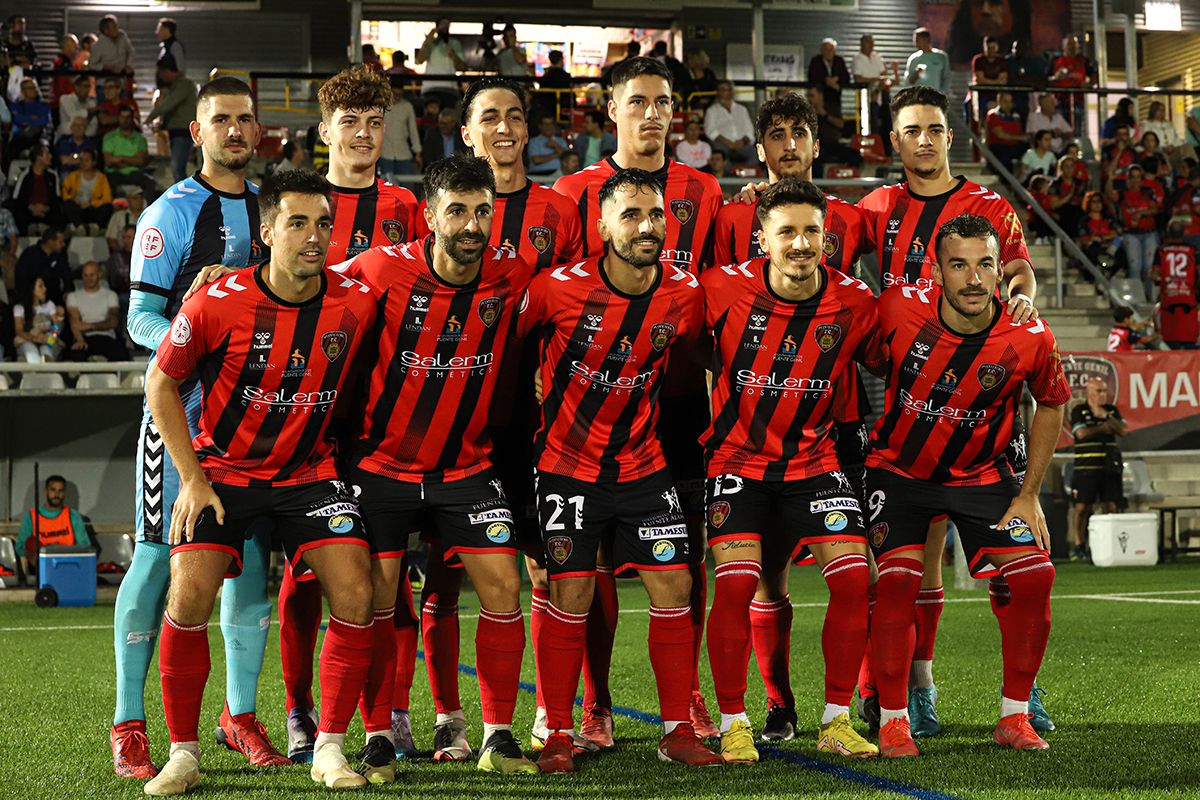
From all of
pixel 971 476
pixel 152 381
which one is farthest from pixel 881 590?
pixel 152 381

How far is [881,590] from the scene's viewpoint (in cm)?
535

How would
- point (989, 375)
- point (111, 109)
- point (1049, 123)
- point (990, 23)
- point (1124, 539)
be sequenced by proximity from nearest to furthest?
point (989, 375)
point (1124, 539)
point (111, 109)
point (1049, 123)
point (990, 23)

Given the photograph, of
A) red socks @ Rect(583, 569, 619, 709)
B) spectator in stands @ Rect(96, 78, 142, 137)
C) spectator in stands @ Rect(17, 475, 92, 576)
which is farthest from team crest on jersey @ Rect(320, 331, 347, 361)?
spectator in stands @ Rect(96, 78, 142, 137)

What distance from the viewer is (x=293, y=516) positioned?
193 inches

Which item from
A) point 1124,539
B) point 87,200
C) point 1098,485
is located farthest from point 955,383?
point 87,200

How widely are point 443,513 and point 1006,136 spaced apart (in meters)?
16.7

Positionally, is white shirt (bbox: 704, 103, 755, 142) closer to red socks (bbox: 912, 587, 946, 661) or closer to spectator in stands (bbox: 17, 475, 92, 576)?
spectator in stands (bbox: 17, 475, 92, 576)

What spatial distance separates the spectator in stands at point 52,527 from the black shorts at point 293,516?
9.00m

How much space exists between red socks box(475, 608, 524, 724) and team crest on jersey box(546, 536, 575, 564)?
22 centimetres

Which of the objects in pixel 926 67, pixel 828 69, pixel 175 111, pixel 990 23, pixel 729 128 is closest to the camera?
pixel 175 111

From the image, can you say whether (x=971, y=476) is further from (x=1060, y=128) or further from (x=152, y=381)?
(x=1060, y=128)

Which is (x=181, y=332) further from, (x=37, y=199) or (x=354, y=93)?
(x=37, y=199)

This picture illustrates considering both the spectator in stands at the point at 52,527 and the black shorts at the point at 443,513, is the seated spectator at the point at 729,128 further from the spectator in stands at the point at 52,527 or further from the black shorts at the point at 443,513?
the black shorts at the point at 443,513

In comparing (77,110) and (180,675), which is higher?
(77,110)
